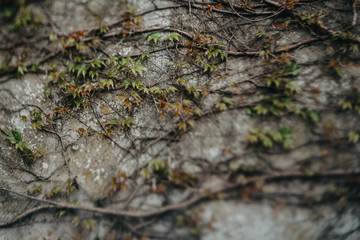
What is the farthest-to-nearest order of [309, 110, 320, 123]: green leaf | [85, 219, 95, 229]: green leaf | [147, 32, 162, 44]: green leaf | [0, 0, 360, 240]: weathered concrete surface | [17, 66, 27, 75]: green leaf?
[147, 32, 162, 44]: green leaf < [17, 66, 27, 75]: green leaf < [85, 219, 95, 229]: green leaf < [309, 110, 320, 123]: green leaf < [0, 0, 360, 240]: weathered concrete surface

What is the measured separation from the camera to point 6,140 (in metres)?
2.81

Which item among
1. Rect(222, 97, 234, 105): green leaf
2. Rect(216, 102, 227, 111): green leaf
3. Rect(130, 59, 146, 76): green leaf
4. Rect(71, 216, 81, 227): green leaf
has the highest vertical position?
Rect(130, 59, 146, 76): green leaf

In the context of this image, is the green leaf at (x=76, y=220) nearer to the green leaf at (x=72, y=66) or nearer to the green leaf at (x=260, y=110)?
the green leaf at (x=72, y=66)

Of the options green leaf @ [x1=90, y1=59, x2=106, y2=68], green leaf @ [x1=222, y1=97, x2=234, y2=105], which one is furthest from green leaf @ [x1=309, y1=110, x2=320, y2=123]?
green leaf @ [x1=90, y1=59, x2=106, y2=68]

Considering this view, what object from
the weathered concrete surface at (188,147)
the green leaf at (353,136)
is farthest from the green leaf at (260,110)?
the green leaf at (353,136)

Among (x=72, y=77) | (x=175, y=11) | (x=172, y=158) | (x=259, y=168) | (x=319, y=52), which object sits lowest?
(x=259, y=168)

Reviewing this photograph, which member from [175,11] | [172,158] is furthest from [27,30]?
[172,158]

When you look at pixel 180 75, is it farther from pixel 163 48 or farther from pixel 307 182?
pixel 307 182

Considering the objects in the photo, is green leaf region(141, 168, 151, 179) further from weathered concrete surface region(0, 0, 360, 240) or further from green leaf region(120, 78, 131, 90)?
green leaf region(120, 78, 131, 90)

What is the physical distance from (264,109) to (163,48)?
5.85ft

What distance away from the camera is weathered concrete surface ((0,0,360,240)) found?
2074 mm

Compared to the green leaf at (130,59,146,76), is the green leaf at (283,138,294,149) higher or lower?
lower

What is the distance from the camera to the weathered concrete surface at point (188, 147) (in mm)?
2074

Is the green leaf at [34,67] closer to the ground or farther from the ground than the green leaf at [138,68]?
farther from the ground
